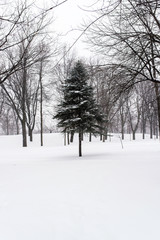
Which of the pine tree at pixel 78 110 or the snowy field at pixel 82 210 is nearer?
the snowy field at pixel 82 210

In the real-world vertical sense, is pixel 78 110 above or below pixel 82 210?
above

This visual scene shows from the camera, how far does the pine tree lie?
11.6 m

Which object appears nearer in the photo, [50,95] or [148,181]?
[148,181]

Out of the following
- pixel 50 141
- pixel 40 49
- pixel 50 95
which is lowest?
pixel 50 141

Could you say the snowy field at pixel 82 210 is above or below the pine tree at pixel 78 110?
below

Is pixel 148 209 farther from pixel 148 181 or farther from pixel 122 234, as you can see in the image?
pixel 148 181

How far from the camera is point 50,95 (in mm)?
24875

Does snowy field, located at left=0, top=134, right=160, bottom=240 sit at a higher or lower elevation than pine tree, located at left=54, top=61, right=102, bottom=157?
lower

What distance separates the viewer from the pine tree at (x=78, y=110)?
11570mm

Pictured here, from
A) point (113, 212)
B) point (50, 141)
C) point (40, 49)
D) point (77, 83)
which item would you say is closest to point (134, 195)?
point (113, 212)

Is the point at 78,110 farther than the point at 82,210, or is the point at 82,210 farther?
the point at 78,110

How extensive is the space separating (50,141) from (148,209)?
2096cm

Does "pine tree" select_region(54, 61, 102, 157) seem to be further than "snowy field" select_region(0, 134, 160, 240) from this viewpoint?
Yes

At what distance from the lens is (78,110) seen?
11.7 m
